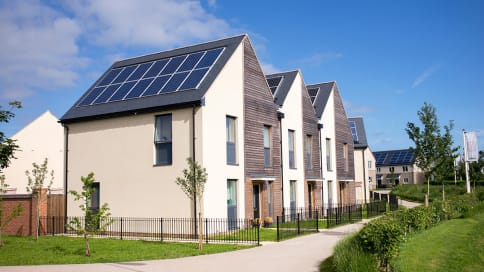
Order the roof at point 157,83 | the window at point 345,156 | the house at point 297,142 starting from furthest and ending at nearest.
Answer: the window at point 345,156
the house at point 297,142
the roof at point 157,83

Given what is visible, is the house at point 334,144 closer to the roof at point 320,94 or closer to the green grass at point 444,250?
the roof at point 320,94

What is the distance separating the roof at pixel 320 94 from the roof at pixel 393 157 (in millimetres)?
53749

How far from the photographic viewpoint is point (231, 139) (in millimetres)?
22516

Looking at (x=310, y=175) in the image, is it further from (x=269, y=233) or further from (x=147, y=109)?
(x=147, y=109)

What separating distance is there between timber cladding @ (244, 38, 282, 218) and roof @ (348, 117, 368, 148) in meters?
20.6

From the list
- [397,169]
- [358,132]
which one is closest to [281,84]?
[358,132]

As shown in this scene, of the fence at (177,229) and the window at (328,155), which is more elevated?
the window at (328,155)

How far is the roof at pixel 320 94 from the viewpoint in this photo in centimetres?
3406

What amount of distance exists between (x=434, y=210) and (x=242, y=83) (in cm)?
1040

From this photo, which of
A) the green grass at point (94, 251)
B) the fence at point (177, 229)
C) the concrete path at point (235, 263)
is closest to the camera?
the concrete path at point (235, 263)

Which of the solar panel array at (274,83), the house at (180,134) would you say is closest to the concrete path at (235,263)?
the house at (180,134)

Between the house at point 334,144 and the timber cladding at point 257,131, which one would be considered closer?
the timber cladding at point 257,131

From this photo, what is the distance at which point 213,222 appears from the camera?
20.2 metres

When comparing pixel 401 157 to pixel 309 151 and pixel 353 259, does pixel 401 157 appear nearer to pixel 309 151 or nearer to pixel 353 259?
pixel 309 151
